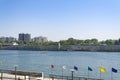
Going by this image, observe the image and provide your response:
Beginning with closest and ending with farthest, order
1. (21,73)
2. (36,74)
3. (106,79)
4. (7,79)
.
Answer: (7,79)
(36,74)
(21,73)
(106,79)

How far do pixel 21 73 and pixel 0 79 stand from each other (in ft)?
25.0

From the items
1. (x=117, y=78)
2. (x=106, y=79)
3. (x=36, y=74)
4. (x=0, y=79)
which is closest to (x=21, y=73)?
(x=36, y=74)

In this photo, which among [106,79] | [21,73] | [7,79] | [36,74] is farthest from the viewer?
[106,79]

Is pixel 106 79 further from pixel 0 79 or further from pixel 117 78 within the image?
pixel 0 79

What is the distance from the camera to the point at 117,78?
170ft

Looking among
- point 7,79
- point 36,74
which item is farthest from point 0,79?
point 36,74

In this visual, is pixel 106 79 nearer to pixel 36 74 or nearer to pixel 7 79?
pixel 36 74

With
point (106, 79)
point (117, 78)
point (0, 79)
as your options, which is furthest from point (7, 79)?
point (117, 78)

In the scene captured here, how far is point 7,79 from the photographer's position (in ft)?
85.0

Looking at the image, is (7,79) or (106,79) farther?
(106,79)

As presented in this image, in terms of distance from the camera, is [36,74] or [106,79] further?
[106,79]

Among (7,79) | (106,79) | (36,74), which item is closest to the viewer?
(7,79)

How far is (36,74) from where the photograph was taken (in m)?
31.3

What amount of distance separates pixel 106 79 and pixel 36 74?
21.1m
